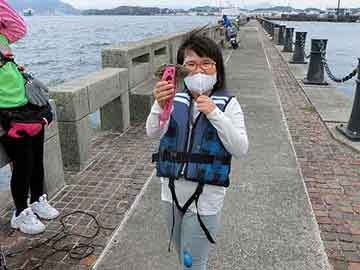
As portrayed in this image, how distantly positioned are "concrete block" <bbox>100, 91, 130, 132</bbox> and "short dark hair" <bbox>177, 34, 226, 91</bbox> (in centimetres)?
429

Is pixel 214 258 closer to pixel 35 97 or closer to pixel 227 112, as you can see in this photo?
pixel 227 112

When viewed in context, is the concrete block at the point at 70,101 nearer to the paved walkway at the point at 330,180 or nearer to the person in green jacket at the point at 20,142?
the person in green jacket at the point at 20,142

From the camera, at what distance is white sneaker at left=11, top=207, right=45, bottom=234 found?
334 centimetres

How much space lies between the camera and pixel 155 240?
323cm

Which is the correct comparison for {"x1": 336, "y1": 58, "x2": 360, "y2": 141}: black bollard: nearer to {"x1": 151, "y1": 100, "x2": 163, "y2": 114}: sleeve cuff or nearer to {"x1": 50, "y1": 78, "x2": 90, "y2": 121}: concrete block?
{"x1": 50, "y1": 78, "x2": 90, "y2": 121}: concrete block

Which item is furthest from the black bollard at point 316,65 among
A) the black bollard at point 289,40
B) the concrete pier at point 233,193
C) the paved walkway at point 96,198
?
the black bollard at point 289,40

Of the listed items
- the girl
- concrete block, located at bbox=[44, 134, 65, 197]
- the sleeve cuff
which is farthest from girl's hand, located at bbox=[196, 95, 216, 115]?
concrete block, located at bbox=[44, 134, 65, 197]

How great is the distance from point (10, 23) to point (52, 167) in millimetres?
1508

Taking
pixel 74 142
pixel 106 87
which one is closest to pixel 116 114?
pixel 106 87

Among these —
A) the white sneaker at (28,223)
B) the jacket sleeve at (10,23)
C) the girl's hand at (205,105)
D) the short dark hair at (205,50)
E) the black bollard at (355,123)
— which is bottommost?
the white sneaker at (28,223)

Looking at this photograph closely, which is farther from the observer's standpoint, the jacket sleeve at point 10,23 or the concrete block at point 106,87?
the concrete block at point 106,87

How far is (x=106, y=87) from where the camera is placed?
546 centimetres

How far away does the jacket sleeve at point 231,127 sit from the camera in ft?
6.24

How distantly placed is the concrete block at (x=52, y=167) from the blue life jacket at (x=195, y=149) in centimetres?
219
